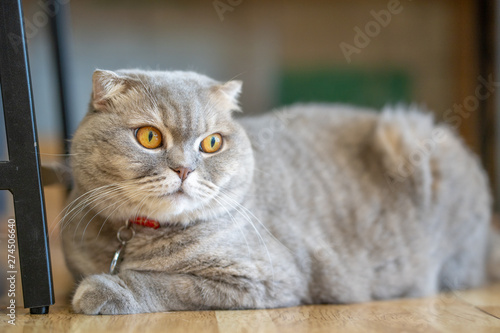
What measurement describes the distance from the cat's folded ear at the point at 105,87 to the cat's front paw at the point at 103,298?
469 mm

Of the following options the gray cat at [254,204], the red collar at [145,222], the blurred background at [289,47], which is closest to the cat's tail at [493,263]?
the gray cat at [254,204]

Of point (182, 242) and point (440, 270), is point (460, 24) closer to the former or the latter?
point (440, 270)

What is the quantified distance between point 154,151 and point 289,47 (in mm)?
4184

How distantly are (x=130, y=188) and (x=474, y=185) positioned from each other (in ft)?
4.37

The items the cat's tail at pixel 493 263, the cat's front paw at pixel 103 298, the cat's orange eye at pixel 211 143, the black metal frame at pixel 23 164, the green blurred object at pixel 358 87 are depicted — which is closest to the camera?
the black metal frame at pixel 23 164

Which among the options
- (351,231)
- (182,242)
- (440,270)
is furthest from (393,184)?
(182,242)

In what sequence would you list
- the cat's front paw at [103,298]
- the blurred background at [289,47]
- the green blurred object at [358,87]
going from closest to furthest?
the cat's front paw at [103,298], the blurred background at [289,47], the green blurred object at [358,87]

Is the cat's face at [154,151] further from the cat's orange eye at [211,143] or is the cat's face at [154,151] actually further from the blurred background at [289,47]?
the blurred background at [289,47]

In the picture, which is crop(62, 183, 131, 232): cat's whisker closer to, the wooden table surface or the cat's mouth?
the cat's mouth

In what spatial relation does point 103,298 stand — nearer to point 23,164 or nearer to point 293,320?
point 23,164

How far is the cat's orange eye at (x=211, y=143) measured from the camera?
1.40 m

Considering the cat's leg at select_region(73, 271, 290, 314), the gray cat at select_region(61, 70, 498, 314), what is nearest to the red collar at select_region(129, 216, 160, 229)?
the gray cat at select_region(61, 70, 498, 314)

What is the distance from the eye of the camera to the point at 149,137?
4.35 ft

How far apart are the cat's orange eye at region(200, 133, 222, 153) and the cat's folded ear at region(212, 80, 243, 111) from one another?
109 mm
